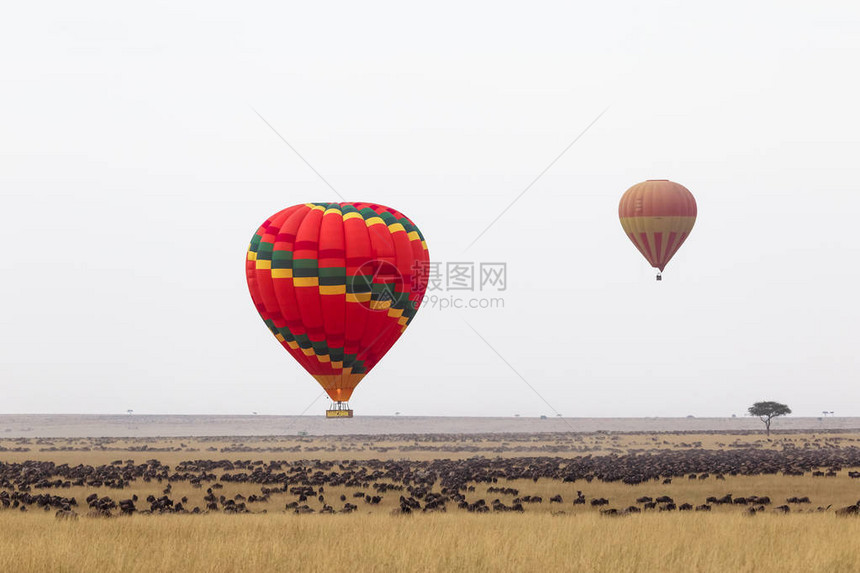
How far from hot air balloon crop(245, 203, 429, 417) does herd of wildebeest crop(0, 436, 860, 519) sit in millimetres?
5513

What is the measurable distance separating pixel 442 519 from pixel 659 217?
1475 inches

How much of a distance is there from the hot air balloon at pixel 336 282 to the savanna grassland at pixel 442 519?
6.13 meters

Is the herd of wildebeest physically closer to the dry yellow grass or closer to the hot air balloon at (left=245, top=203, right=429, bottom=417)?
the dry yellow grass

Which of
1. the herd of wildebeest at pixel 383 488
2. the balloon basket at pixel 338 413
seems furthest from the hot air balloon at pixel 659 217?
the balloon basket at pixel 338 413

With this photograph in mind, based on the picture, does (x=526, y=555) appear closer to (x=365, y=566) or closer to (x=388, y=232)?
(x=365, y=566)

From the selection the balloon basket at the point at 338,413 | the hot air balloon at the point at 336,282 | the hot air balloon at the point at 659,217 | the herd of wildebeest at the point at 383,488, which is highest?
the hot air balloon at the point at 659,217

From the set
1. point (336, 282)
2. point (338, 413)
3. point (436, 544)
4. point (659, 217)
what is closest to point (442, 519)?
point (436, 544)

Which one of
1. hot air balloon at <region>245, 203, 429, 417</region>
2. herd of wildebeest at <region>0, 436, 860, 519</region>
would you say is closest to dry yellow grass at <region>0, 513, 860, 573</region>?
herd of wildebeest at <region>0, 436, 860, 519</region>

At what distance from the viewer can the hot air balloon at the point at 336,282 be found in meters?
40.8

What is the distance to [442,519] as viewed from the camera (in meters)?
34.1

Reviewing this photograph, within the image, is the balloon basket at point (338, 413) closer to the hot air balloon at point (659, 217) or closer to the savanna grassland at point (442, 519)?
the savanna grassland at point (442, 519)

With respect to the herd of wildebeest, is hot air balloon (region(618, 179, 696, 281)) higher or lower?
higher

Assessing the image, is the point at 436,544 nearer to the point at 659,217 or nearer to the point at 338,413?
the point at 338,413

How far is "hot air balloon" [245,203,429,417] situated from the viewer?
134 ft
